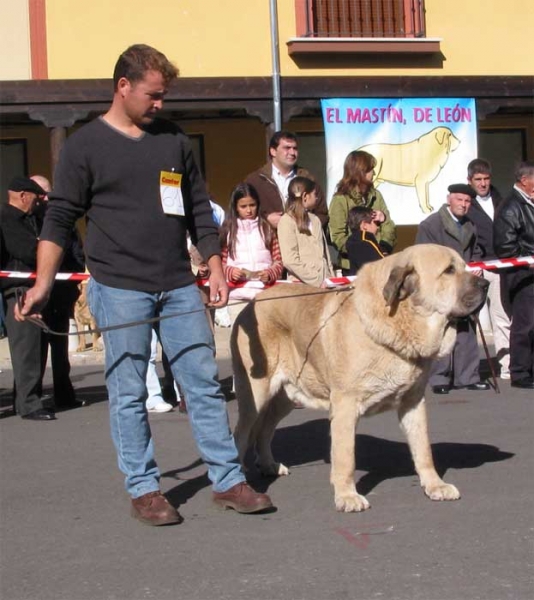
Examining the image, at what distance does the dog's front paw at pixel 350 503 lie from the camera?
5566 millimetres

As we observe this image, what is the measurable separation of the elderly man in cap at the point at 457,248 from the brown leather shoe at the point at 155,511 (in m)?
4.89

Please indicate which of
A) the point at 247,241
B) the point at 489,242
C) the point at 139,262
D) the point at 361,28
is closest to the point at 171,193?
the point at 139,262

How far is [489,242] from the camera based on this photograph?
10.6 metres

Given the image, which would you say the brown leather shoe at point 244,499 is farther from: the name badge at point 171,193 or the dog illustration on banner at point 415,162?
the dog illustration on banner at point 415,162

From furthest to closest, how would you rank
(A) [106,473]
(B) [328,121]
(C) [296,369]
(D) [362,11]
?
(D) [362,11] → (B) [328,121] → (A) [106,473] → (C) [296,369]

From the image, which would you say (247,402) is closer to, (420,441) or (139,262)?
(420,441)

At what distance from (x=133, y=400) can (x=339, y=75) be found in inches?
471

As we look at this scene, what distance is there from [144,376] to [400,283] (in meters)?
1.32

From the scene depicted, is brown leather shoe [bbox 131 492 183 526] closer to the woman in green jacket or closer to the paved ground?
the paved ground

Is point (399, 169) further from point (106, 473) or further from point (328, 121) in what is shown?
point (106, 473)

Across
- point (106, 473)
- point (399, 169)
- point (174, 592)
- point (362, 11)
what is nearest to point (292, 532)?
point (174, 592)

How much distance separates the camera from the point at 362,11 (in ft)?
56.0

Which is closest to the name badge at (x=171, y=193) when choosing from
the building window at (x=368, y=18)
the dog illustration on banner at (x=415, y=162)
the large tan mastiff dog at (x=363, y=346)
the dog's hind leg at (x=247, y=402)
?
the large tan mastiff dog at (x=363, y=346)

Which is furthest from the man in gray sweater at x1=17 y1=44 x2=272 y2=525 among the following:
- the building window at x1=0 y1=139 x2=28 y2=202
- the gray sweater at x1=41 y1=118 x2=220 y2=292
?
the building window at x1=0 y1=139 x2=28 y2=202
